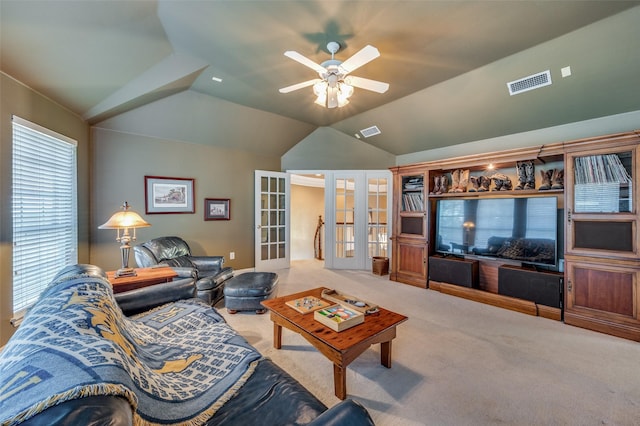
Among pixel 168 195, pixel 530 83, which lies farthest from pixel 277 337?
pixel 530 83

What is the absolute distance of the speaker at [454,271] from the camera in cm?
372

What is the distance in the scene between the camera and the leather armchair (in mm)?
3182

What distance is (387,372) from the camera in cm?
204

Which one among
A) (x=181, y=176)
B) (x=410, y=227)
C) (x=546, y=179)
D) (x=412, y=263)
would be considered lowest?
(x=412, y=263)

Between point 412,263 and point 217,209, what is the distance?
357 centimetres

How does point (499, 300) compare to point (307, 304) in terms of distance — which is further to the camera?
point (499, 300)

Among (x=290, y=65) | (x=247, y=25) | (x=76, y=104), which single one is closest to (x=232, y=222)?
(x=76, y=104)

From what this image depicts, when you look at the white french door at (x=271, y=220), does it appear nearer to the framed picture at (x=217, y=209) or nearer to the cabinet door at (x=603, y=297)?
the framed picture at (x=217, y=209)

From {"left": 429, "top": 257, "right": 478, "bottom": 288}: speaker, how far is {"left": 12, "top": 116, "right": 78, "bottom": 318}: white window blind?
483cm

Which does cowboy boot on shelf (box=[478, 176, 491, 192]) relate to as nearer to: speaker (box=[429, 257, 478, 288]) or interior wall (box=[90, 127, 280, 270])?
speaker (box=[429, 257, 478, 288])

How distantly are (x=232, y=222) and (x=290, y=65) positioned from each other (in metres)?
3.03

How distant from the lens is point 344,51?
2627 millimetres

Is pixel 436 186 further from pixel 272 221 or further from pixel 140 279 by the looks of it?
pixel 140 279

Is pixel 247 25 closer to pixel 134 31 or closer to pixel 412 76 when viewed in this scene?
pixel 134 31
